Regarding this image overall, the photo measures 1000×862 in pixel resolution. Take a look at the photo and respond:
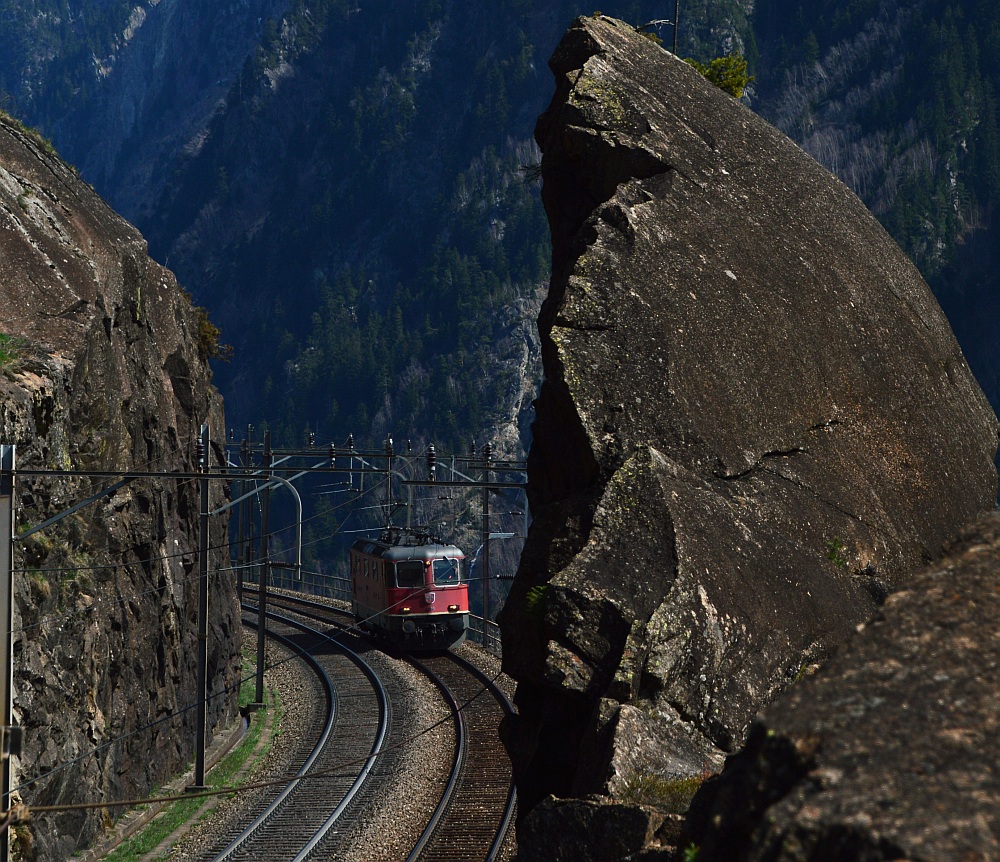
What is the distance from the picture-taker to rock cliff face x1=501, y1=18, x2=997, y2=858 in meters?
9.08

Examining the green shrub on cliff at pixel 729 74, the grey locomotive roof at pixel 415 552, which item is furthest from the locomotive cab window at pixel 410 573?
the green shrub on cliff at pixel 729 74

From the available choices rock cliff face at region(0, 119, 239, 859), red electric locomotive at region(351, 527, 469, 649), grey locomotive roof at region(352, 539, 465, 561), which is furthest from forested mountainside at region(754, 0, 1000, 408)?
rock cliff face at region(0, 119, 239, 859)

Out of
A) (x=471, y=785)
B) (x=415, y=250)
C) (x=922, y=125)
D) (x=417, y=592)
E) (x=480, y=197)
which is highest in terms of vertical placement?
(x=480, y=197)

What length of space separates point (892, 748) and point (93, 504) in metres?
19.5

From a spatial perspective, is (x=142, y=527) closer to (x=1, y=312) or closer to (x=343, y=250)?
(x=1, y=312)

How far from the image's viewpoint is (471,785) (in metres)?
21.5

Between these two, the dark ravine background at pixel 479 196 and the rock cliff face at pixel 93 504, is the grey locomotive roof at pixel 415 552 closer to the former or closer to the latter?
the rock cliff face at pixel 93 504

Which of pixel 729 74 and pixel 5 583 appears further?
pixel 729 74

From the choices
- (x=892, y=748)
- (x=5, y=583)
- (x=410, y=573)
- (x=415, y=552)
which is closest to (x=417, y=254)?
(x=415, y=552)

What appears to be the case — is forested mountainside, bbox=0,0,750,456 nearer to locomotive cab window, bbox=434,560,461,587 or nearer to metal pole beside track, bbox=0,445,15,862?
locomotive cab window, bbox=434,560,461,587

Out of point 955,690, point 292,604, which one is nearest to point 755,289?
point 955,690

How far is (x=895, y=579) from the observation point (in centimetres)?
1041

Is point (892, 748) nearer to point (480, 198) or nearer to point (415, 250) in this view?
point (480, 198)

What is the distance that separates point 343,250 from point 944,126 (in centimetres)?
8995
